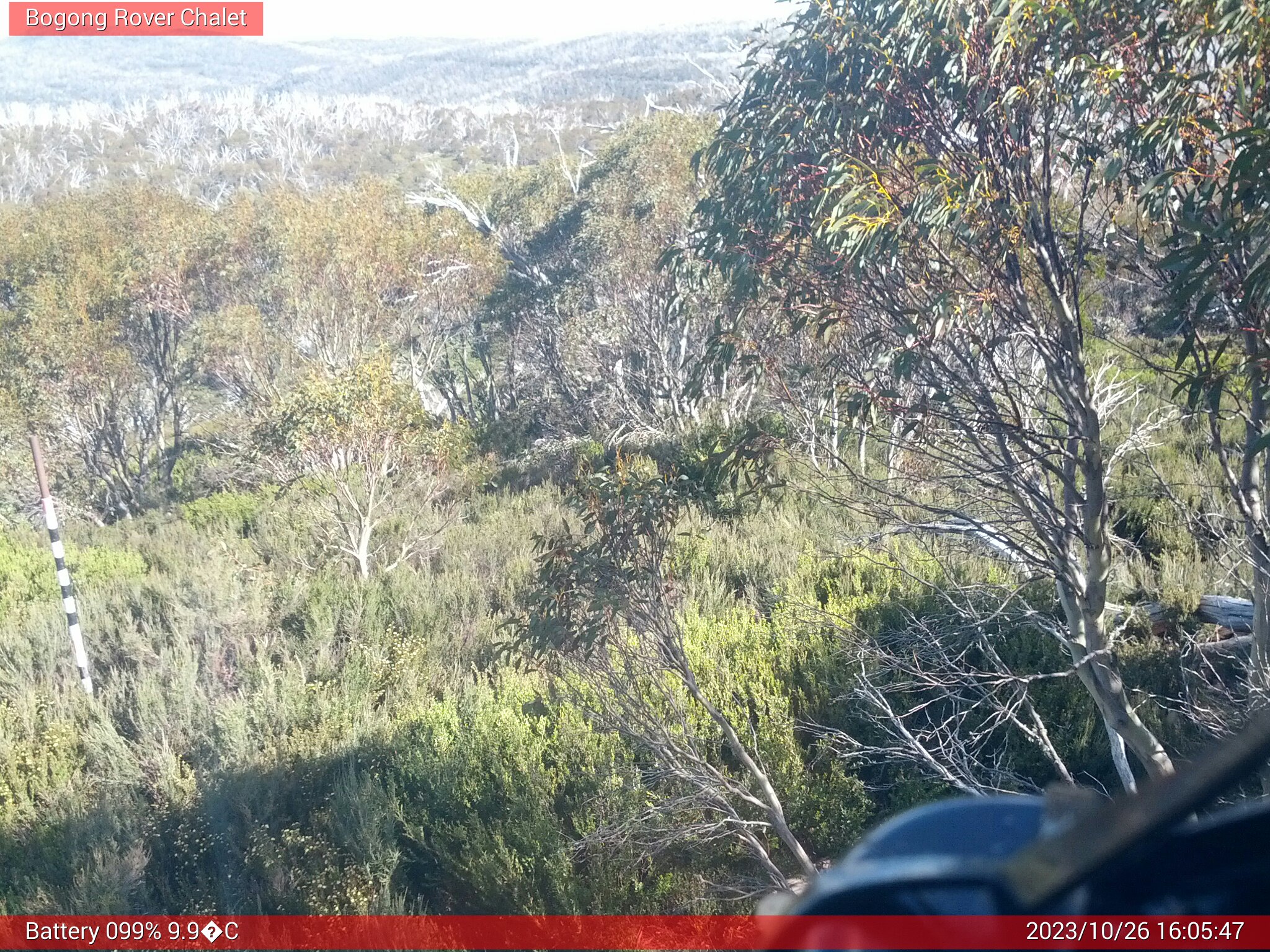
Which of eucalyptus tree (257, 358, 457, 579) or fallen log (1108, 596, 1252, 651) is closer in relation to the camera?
fallen log (1108, 596, 1252, 651)

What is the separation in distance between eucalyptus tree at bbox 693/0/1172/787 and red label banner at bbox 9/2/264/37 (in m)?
5.66

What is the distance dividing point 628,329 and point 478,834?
12.2 m

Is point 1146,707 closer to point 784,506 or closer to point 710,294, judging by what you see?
point 784,506

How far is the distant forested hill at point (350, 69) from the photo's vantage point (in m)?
62.0

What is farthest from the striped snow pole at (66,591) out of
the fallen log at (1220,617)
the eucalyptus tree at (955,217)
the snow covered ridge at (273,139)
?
the snow covered ridge at (273,139)

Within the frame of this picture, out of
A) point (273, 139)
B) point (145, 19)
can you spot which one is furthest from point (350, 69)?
point (145, 19)

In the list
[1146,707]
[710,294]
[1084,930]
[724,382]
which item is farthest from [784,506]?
[1084,930]

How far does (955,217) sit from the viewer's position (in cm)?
380

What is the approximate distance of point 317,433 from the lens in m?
12.0

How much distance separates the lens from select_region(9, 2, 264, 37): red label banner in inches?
318

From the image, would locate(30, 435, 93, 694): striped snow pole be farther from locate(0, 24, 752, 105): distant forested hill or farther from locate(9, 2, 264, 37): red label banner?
locate(0, 24, 752, 105): distant forested hill

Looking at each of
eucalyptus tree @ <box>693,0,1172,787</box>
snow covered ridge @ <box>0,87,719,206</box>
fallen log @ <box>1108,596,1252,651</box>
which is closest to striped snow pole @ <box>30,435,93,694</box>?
eucalyptus tree @ <box>693,0,1172,787</box>

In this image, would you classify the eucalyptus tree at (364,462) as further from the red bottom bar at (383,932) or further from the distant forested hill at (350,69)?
the distant forested hill at (350,69)

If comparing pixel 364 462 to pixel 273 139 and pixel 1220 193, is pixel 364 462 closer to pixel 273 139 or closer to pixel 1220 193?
pixel 1220 193
